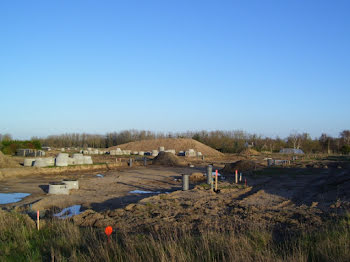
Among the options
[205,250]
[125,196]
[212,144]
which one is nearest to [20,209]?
[125,196]

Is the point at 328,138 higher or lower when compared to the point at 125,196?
higher

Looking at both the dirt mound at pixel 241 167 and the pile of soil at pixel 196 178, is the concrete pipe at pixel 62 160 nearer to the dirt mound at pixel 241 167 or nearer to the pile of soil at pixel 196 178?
the pile of soil at pixel 196 178

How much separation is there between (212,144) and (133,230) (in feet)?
227

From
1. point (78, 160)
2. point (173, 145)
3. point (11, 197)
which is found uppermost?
point (173, 145)

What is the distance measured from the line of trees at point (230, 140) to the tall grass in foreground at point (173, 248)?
178 feet

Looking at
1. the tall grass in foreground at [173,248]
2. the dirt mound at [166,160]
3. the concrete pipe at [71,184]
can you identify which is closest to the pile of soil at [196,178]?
the concrete pipe at [71,184]

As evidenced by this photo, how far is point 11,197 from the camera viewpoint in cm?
1639

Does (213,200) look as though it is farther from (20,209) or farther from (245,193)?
(20,209)

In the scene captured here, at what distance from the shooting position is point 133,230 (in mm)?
8789

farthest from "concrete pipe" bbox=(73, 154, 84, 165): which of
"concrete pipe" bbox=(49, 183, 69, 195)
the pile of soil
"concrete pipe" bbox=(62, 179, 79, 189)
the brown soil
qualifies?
the brown soil

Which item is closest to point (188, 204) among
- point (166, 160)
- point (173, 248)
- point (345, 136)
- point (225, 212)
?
point (225, 212)

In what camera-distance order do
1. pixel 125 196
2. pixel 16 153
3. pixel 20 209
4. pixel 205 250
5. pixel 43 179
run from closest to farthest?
pixel 205 250
pixel 20 209
pixel 125 196
pixel 43 179
pixel 16 153

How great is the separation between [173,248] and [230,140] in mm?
71447

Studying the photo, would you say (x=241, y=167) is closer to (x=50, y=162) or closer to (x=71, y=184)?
(x=71, y=184)
